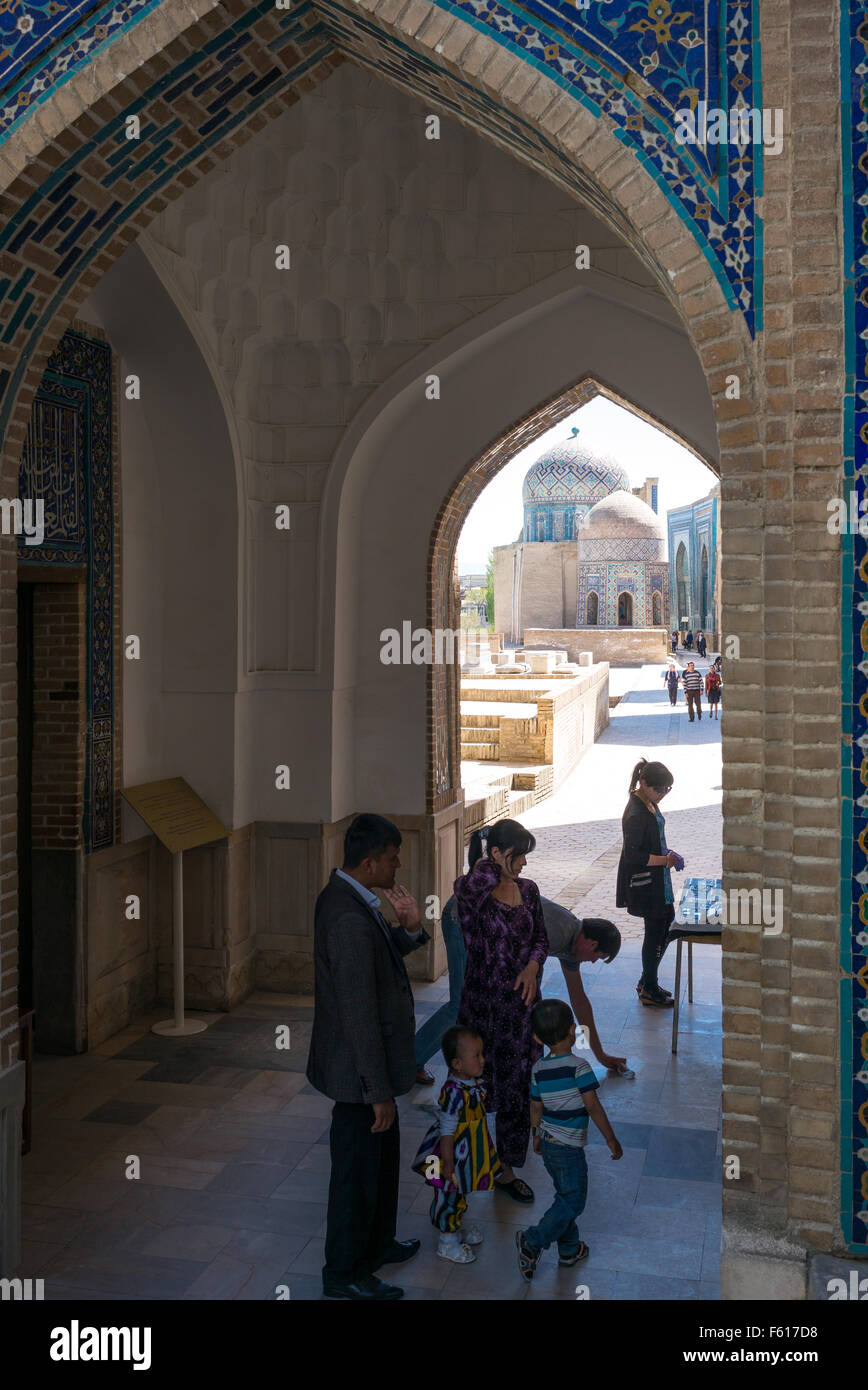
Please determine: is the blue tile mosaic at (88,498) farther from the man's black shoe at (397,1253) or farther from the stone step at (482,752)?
the stone step at (482,752)

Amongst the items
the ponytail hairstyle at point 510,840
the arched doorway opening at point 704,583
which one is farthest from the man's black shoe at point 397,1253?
the arched doorway opening at point 704,583

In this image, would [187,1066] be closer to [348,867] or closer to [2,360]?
[348,867]

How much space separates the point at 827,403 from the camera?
2.50 m

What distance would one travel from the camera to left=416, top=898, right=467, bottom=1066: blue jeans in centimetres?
434

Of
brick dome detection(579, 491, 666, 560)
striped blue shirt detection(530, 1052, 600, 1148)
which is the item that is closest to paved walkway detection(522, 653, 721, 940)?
striped blue shirt detection(530, 1052, 600, 1148)

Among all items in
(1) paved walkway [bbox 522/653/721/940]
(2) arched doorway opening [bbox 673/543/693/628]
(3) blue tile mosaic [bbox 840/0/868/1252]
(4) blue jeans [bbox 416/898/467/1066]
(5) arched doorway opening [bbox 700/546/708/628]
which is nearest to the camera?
(3) blue tile mosaic [bbox 840/0/868/1252]

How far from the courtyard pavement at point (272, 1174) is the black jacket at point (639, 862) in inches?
24.9

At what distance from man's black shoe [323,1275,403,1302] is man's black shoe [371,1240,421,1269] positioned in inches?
6.2

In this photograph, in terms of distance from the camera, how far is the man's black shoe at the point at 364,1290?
130 inches

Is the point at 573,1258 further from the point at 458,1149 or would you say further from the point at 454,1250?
the point at 458,1149

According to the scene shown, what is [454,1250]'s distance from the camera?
3576mm

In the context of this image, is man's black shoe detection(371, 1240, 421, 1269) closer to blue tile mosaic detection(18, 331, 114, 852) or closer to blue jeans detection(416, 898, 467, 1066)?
blue jeans detection(416, 898, 467, 1066)
